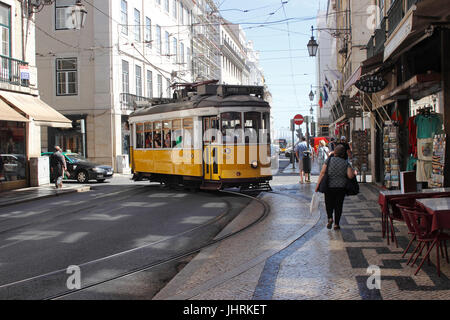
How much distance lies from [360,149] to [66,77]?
20759 mm

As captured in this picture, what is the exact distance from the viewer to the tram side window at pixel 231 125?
15109 mm

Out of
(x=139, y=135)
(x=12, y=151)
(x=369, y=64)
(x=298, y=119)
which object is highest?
(x=369, y=64)

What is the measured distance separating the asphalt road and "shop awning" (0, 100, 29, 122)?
11.7ft

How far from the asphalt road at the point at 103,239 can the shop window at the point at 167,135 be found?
248cm

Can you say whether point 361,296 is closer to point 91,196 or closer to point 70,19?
point 91,196

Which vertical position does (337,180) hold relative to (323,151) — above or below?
below

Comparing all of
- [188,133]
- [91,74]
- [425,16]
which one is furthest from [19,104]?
[425,16]

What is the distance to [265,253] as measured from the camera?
23.4 feet

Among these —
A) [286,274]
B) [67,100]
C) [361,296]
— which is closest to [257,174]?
[286,274]

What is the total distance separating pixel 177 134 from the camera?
16.8m

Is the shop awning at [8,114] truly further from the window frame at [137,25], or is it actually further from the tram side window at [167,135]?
the window frame at [137,25]

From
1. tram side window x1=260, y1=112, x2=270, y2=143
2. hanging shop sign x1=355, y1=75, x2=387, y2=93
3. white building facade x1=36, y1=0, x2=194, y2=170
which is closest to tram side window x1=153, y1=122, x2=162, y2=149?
tram side window x1=260, y1=112, x2=270, y2=143

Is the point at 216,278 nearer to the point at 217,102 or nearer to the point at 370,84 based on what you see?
the point at 370,84
